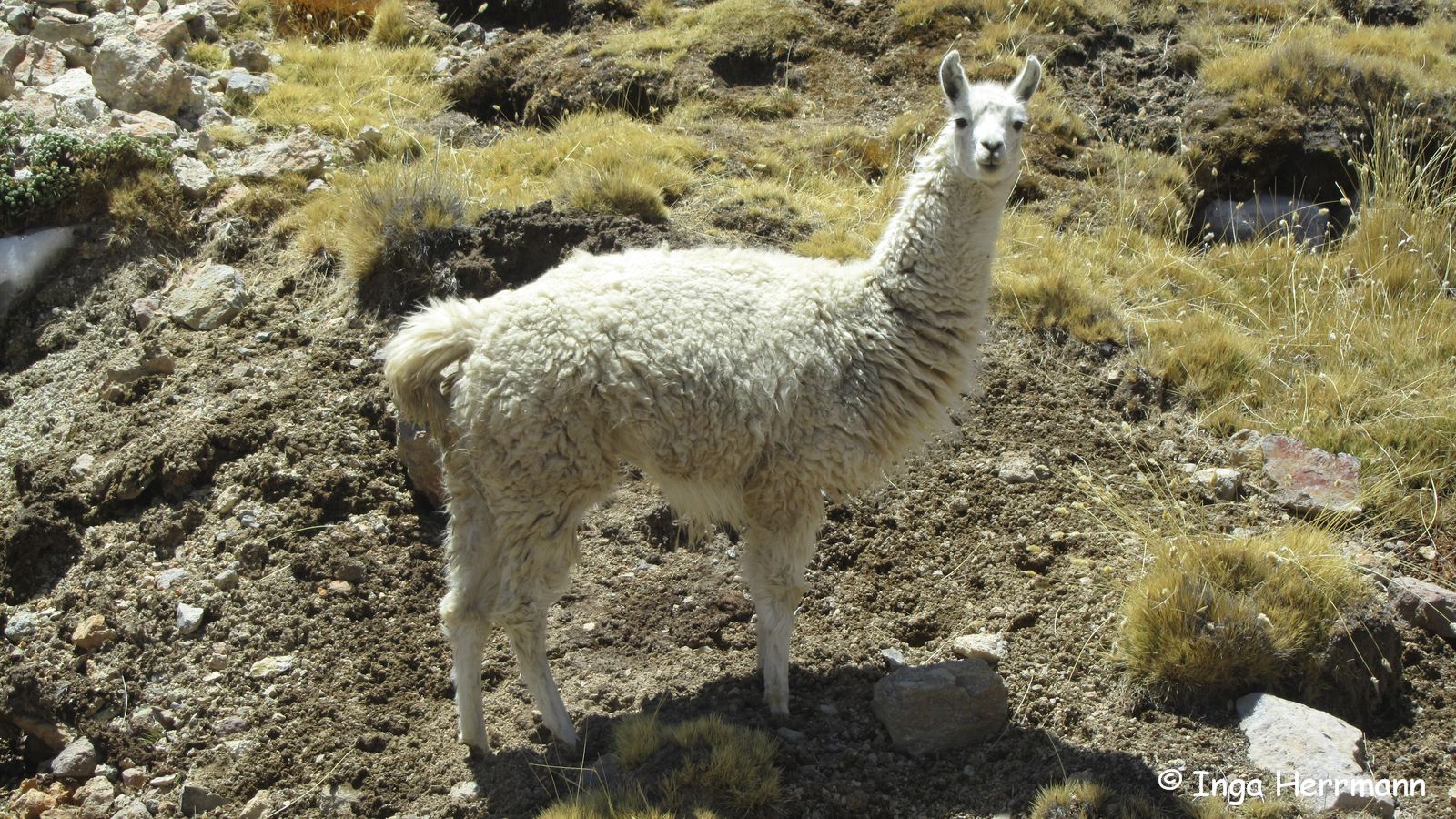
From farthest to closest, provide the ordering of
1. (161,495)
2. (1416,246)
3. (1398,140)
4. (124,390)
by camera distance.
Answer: (1398,140) < (1416,246) < (124,390) < (161,495)

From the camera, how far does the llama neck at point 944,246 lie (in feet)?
18.9

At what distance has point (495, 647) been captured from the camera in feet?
21.8

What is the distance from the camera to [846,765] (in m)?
5.51

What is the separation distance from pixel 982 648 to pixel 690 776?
186 centimetres

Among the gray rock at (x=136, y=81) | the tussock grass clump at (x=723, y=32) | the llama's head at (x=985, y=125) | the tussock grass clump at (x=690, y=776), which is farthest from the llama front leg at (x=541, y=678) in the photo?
the tussock grass clump at (x=723, y=32)

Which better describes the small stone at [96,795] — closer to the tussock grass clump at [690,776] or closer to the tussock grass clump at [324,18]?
the tussock grass clump at [690,776]

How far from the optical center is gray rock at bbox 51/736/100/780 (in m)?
5.99

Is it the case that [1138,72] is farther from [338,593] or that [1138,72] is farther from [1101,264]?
[338,593]

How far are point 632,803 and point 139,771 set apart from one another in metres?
2.82

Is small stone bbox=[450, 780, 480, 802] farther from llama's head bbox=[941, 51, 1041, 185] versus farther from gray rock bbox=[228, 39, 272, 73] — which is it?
gray rock bbox=[228, 39, 272, 73]

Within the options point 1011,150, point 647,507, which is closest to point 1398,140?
point 1011,150

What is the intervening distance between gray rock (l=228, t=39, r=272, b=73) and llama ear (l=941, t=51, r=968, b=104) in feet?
28.6

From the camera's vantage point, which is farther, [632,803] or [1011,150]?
[1011,150]

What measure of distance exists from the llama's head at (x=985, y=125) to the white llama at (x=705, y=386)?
0.5 inches
